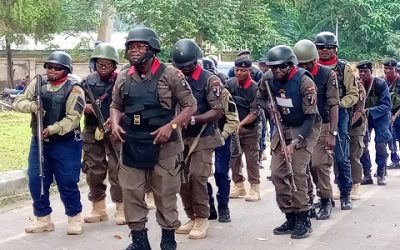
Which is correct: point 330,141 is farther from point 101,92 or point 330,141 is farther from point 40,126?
point 40,126

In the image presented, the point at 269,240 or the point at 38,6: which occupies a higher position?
the point at 38,6

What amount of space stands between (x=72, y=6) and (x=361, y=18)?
13210 millimetres

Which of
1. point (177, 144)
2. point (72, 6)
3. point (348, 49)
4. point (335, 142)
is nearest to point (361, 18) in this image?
point (348, 49)

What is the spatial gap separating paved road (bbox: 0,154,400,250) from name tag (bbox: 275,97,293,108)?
126cm

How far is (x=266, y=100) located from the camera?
7.06 metres

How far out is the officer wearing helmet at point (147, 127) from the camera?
584 cm

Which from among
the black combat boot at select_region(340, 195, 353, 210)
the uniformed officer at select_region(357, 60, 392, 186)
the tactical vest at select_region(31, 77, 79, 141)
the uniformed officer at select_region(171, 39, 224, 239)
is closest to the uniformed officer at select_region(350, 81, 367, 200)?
the black combat boot at select_region(340, 195, 353, 210)

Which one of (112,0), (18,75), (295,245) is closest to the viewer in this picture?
(295,245)

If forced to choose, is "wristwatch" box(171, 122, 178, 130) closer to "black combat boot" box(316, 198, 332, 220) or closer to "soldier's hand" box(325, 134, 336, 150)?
"soldier's hand" box(325, 134, 336, 150)

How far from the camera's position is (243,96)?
8.71m

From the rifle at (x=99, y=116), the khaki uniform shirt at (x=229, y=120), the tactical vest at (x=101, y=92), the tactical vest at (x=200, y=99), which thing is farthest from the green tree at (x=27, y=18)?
the tactical vest at (x=200, y=99)

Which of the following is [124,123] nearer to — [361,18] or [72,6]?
[72,6]

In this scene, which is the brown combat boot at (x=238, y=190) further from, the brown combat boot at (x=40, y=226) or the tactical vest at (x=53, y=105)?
the tactical vest at (x=53, y=105)

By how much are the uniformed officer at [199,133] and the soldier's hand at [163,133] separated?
0.93 meters
